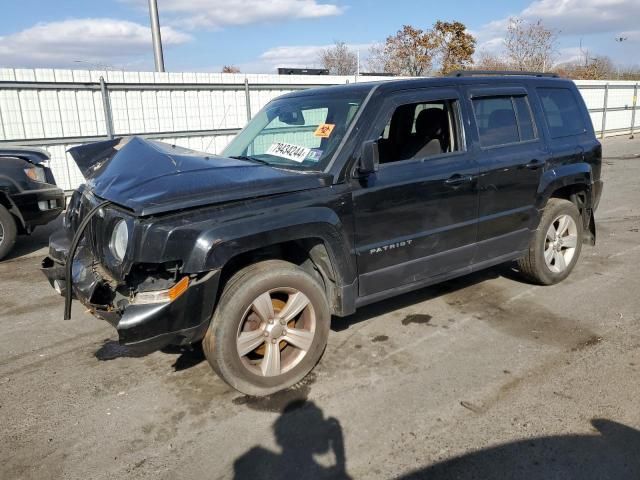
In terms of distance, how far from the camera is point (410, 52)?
101 ft

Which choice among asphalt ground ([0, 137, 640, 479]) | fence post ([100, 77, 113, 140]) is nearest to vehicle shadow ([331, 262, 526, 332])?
asphalt ground ([0, 137, 640, 479])

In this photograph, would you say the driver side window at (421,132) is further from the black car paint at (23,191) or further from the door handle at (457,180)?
the black car paint at (23,191)

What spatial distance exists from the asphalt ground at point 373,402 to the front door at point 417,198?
0.61 meters

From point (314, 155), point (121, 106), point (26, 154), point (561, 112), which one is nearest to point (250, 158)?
point (314, 155)

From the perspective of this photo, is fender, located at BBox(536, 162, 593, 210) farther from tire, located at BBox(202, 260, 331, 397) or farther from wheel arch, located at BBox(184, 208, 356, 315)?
tire, located at BBox(202, 260, 331, 397)

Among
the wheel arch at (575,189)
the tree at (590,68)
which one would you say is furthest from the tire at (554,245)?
the tree at (590,68)

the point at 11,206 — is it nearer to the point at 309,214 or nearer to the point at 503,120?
the point at 309,214

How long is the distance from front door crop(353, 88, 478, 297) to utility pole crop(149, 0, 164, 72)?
9631 millimetres

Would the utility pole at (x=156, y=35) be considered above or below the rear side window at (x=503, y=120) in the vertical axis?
above

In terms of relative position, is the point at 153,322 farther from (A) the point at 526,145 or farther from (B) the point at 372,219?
(A) the point at 526,145

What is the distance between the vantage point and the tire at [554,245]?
15.9 feet

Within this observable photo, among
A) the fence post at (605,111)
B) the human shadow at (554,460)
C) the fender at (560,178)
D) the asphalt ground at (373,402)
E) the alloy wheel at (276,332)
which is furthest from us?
the fence post at (605,111)

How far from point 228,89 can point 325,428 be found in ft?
35.3

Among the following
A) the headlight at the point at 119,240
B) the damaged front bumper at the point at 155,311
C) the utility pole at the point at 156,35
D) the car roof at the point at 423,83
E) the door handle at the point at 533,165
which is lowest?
the damaged front bumper at the point at 155,311
